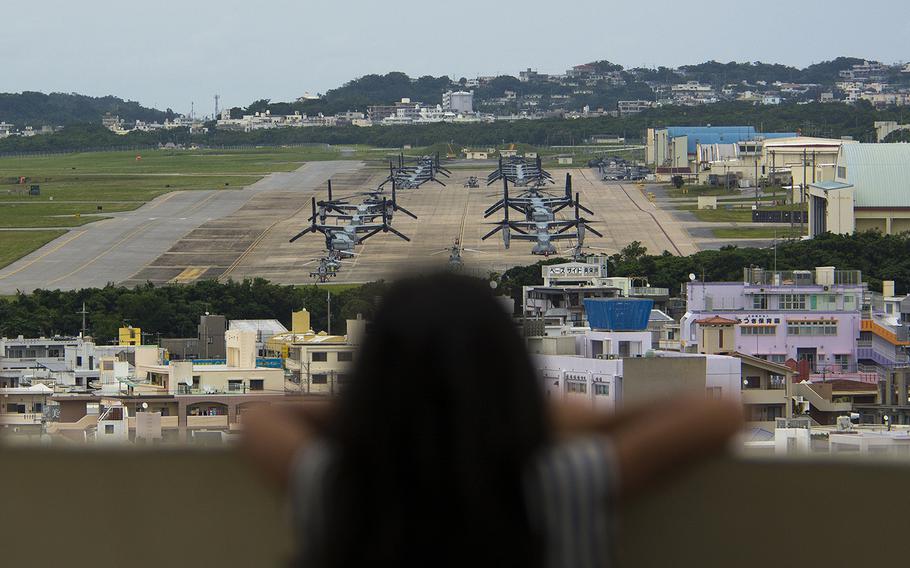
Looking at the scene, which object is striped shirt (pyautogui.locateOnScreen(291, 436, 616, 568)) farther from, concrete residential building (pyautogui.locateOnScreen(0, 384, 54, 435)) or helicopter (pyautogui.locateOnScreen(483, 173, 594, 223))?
helicopter (pyautogui.locateOnScreen(483, 173, 594, 223))

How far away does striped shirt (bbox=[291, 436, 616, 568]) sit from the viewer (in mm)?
2529

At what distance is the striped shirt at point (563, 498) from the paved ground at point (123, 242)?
4757cm

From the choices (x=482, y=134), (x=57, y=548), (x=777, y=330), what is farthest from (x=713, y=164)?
(x=57, y=548)

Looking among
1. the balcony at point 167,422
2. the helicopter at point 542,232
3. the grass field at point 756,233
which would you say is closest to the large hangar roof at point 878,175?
the grass field at point 756,233

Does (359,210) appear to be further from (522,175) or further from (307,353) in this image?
(307,353)

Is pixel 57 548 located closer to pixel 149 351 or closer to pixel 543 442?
pixel 543 442

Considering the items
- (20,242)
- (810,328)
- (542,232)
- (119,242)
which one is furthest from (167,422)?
(20,242)

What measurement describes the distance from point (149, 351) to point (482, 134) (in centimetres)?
12975

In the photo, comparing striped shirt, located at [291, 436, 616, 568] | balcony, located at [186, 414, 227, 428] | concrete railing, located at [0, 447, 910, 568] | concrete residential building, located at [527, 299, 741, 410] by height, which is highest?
striped shirt, located at [291, 436, 616, 568]

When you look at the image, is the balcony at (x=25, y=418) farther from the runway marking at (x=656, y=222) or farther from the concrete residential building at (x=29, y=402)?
the runway marking at (x=656, y=222)

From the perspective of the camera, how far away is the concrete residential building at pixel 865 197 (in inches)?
2367

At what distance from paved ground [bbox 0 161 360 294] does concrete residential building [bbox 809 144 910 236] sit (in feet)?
65.3

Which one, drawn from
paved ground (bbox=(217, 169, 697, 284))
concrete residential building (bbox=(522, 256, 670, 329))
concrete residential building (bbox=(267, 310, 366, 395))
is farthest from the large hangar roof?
concrete residential building (bbox=(267, 310, 366, 395))

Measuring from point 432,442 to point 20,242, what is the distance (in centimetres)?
6356
